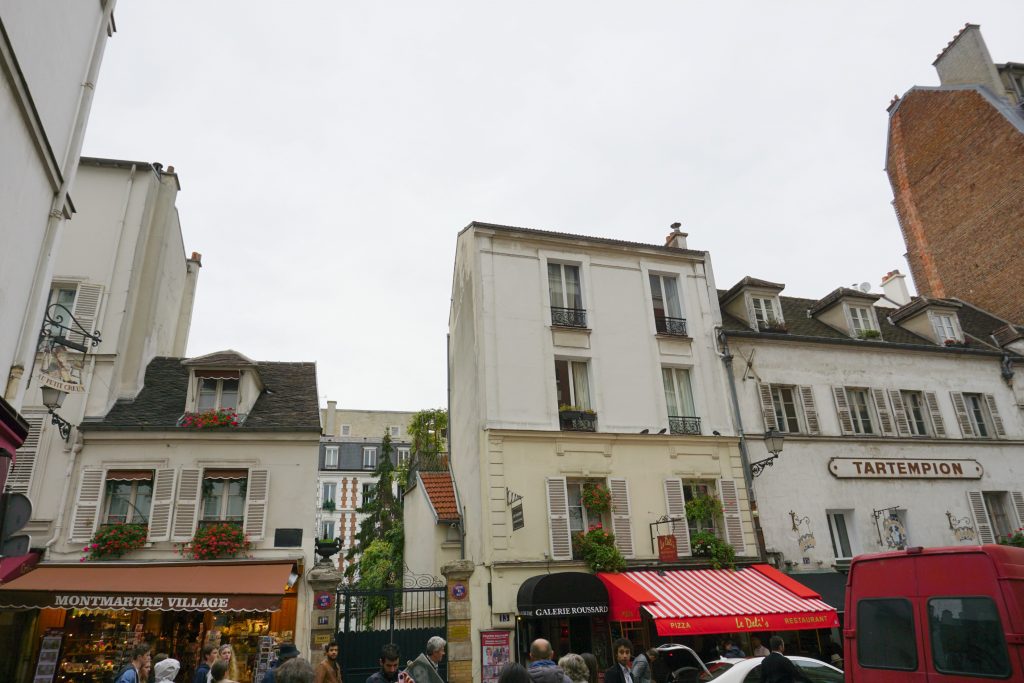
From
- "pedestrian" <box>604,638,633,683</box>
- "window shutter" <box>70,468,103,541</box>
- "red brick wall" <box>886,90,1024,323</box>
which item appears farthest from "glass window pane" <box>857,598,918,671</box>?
"red brick wall" <box>886,90,1024,323</box>

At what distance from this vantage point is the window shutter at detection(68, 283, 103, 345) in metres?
15.6

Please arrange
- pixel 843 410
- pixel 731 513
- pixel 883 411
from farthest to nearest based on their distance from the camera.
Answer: pixel 883 411
pixel 843 410
pixel 731 513

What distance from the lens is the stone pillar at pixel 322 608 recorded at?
12867 millimetres

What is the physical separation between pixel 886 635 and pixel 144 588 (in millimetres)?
12465

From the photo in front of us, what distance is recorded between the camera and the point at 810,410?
17.5 m

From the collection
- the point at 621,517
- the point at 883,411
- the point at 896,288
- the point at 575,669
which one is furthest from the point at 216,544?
the point at 896,288

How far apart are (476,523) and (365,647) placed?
11.1 feet

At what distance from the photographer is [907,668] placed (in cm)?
621

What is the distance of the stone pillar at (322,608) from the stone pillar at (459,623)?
225 cm

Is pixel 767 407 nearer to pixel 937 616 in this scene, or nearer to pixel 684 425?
pixel 684 425

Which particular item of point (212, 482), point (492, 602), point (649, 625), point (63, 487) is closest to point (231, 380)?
point (212, 482)

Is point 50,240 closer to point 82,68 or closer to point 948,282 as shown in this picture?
point 82,68

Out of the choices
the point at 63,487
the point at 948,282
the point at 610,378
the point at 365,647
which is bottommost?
the point at 365,647

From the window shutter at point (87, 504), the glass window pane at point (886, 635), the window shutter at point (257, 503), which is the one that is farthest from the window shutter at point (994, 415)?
the window shutter at point (87, 504)
